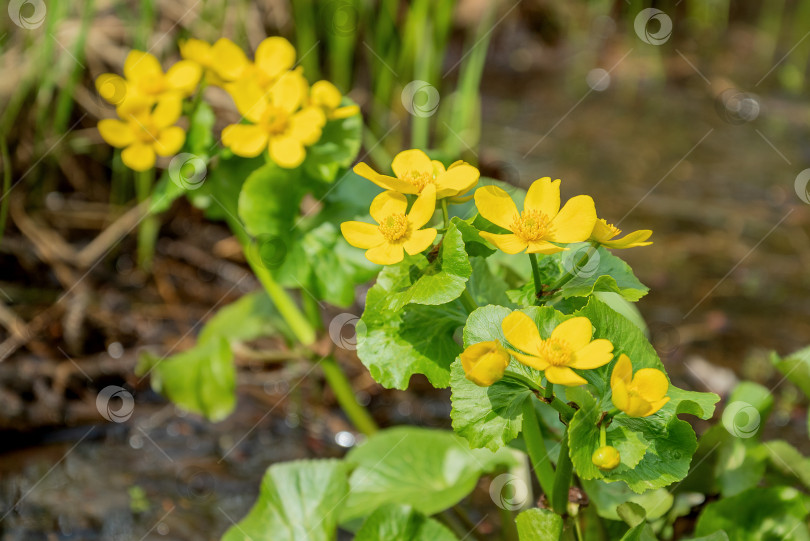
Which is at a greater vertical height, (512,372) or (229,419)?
(512,372)

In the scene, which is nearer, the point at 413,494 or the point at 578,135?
the point at 413,494

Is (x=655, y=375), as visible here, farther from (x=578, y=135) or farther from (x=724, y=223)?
(x=578, y=135)

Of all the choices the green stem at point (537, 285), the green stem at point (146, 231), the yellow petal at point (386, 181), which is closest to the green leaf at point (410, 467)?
the green stem at point (537, 285)

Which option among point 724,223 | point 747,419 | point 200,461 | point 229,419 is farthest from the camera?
point 724,223

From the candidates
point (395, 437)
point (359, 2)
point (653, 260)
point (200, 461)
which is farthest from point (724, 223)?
point (200, 461)

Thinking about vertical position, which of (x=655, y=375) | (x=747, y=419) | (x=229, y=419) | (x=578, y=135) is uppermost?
(x=655, y=375)

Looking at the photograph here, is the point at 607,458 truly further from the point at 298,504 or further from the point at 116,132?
the point at 116,132

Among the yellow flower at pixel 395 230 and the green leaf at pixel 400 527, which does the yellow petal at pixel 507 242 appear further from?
the green leaf at pixel 400 527
